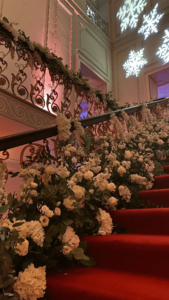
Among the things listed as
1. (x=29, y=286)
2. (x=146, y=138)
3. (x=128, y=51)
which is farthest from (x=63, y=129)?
(x=128, y=51)

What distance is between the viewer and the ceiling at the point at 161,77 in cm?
739

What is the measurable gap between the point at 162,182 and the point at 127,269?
1.25 m

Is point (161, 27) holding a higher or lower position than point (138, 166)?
higher

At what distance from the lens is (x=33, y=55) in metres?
3.73

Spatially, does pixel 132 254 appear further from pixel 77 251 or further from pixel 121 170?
pixel 121 170

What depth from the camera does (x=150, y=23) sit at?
25.9 ft

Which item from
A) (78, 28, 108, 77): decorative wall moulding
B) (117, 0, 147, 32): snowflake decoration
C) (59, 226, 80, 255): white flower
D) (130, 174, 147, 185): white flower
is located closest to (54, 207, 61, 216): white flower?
(59, 226, 80, 255): white flower

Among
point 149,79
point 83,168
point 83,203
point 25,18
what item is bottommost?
point 83,203

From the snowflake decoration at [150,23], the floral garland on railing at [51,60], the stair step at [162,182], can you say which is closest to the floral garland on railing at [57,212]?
the stair step at [162,182]

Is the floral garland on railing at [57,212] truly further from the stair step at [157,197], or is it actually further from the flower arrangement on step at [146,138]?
the flower arrangement on step at [146,138]

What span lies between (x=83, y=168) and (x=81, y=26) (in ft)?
23.9

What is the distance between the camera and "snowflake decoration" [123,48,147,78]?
25.8 ft

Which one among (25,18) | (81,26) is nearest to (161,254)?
(25,18)

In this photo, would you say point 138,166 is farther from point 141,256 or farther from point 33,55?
point 33,55
